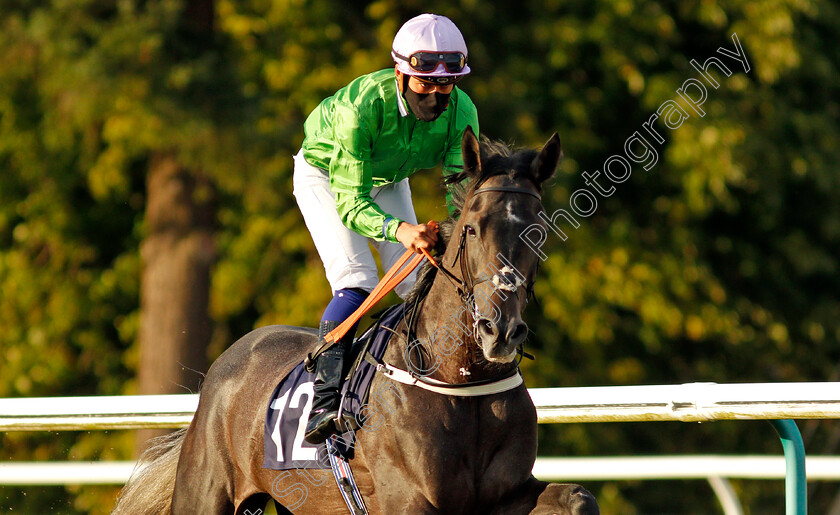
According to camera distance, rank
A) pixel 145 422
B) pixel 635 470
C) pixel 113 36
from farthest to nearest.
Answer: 1. pixel 113 36
2. pixel 635 470
3. pixel 145 422

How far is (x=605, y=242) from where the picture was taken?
11.2 metres

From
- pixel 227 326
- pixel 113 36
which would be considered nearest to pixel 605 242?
pixel 227 326

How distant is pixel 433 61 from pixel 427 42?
0.25 feet

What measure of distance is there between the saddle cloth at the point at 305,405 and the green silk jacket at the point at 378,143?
0.38 m

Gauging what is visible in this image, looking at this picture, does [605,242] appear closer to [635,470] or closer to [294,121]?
[294,121]

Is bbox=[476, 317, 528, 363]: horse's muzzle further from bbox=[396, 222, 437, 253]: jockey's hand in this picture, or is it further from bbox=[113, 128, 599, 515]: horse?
bbox=[396, 222, 437, 253]: jockey's hand

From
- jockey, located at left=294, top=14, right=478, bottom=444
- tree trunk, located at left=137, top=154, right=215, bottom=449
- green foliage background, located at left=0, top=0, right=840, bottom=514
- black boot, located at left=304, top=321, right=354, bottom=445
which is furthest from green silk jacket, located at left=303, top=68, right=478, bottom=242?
tree trunk, located at left=137, top=154, right=215, bottom=449

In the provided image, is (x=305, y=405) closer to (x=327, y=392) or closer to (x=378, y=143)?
(x=327, y=392)

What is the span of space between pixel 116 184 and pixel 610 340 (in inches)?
225

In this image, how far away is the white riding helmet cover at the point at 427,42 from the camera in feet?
12.2

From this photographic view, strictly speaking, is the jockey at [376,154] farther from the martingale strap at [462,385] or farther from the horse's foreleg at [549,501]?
the horse's foreleg at [549,501]

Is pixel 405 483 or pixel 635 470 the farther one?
pixel 635 470

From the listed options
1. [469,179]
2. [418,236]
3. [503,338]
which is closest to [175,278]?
[418,236]

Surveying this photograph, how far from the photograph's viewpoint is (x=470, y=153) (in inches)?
135
